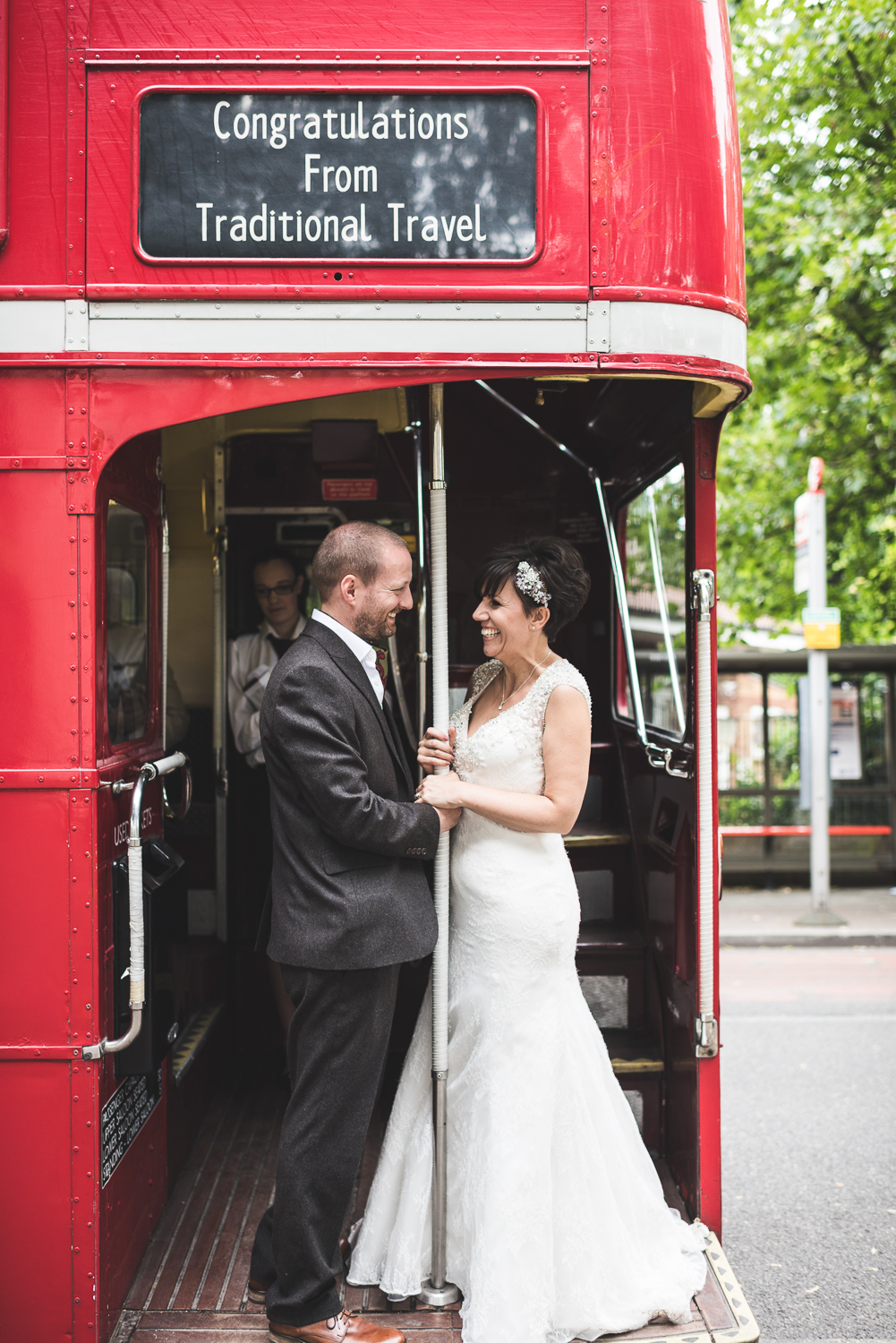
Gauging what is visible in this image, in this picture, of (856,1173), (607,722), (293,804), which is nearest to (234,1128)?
(293,804)

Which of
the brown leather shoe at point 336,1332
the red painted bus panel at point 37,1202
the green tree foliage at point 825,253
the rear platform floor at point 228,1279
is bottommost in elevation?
the rear platform floor at point 228,1279

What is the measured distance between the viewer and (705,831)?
2789 mm

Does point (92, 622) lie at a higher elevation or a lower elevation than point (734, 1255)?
higher

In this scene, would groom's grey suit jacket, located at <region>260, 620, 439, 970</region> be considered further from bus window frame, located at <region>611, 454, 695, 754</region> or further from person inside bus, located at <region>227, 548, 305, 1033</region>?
person inside bus, located at <region>227, 548, 305, 1033</region>

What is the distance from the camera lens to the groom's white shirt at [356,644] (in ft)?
8.21

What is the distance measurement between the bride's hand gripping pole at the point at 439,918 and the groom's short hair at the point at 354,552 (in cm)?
13

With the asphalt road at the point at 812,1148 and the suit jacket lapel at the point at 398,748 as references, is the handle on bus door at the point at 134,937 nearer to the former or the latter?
the suit jacket lapel at the point at 398,748

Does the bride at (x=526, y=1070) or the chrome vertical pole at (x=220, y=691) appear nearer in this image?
the bride at (x=526, y=1070)

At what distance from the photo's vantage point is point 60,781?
2338mm

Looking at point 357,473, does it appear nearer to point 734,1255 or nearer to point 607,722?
point 607,722

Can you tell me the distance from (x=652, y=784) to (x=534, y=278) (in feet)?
5.77

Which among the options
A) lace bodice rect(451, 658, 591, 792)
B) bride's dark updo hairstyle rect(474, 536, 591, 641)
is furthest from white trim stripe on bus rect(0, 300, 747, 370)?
lace bodice rect(451, 658, 591, 792)

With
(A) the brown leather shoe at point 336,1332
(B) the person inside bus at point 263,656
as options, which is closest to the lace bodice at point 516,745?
(A) the brown leather shoe at point 336,1332

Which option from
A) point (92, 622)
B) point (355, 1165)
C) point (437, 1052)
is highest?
point (92, 622)
